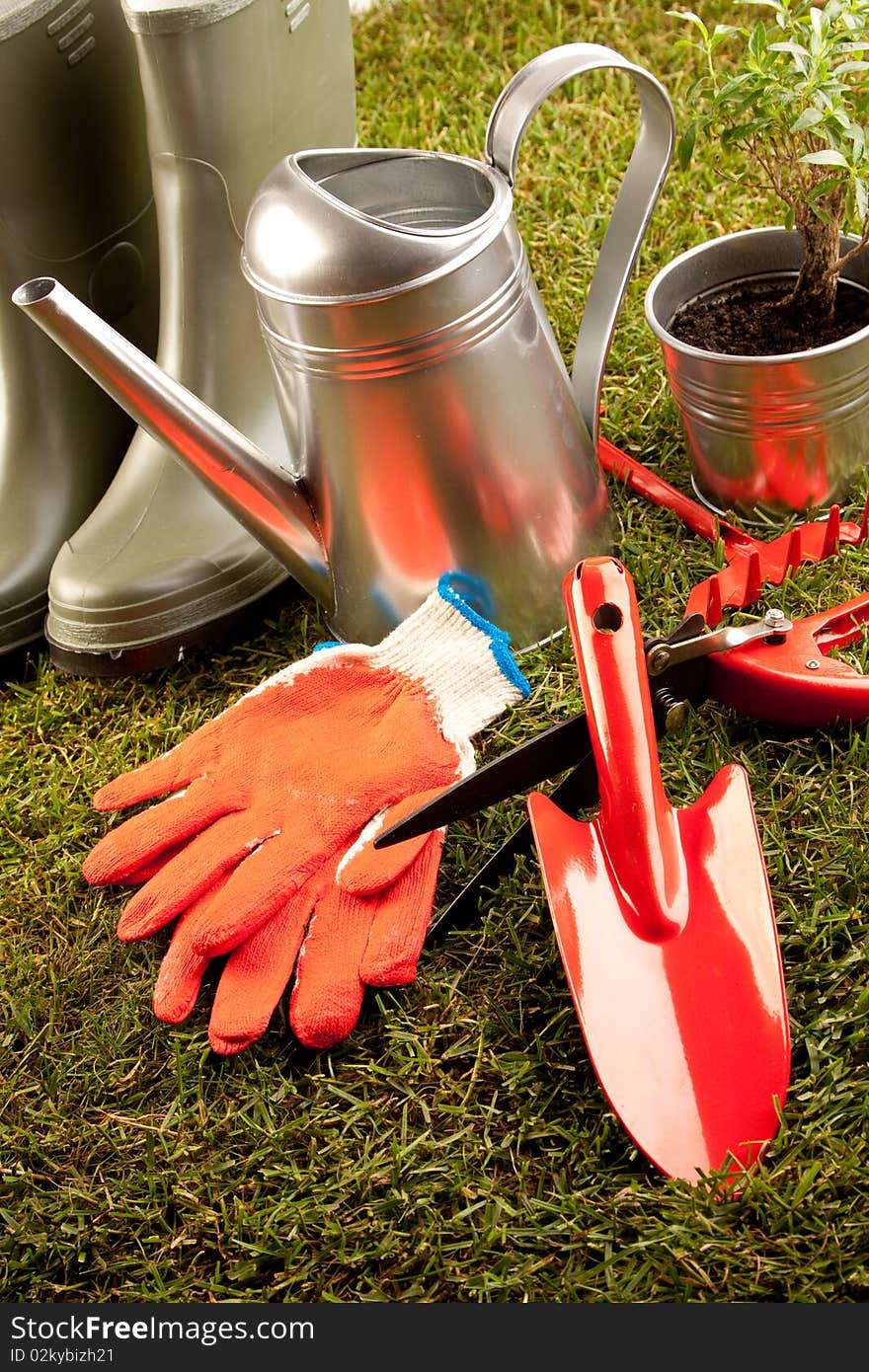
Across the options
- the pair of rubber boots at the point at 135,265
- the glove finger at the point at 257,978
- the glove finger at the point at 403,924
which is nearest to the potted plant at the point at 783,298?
the pair of rubber boots at the point at 135,265

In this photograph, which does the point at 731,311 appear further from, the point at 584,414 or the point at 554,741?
the point at 554,741

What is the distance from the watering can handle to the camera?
1.19 meters

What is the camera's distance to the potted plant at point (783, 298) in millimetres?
1236

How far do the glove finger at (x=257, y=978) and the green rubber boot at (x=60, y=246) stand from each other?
60cm

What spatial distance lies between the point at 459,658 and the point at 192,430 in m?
0.35

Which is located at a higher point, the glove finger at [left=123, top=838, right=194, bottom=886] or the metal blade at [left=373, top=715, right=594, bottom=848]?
the metal blade at [left=373, top=715, right=594, bottom=848]

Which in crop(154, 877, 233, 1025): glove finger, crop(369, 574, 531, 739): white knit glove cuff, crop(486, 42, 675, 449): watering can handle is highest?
crop(486, 42, 675, 449): watering can handle

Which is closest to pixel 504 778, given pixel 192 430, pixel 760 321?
pixel 192 430

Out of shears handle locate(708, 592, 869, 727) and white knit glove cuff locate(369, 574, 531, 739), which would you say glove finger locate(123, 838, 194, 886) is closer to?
white knit glove cuff locate(369, 574, 531, 739)

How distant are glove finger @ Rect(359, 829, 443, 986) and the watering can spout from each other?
0.36 m

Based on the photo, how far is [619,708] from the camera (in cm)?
103

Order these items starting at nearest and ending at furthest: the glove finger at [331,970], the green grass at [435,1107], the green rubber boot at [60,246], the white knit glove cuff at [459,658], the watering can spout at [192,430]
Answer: the green grass at [435,1107]
the glove finger at [331,970]
the watering can spout at [192,430]
the white knit glove cuff at [459,658]
the green rubber boot at [60,246]

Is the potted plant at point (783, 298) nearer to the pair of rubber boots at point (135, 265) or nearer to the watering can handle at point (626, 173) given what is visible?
the watering can handle at point (626, 173)

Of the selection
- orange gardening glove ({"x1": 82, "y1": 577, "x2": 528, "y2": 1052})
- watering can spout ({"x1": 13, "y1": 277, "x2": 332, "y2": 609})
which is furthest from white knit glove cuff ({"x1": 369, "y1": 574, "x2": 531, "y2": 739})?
watering can spout ({"x1": 13, "y1": 277, "x2": 332, "y2": 609})
